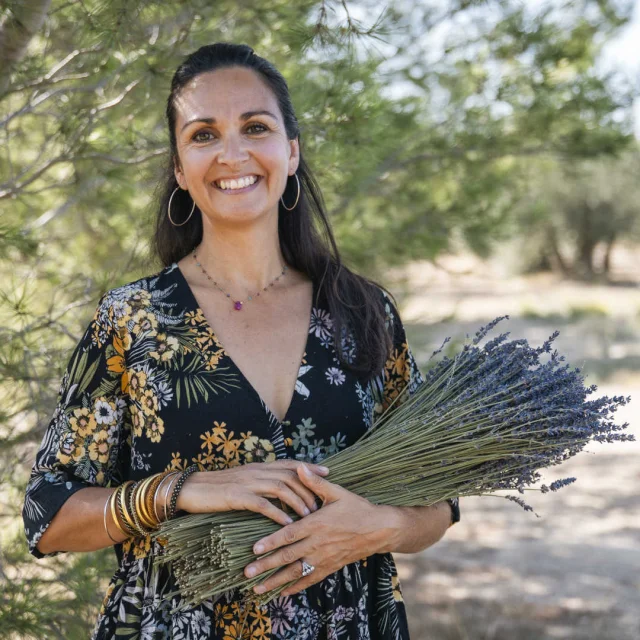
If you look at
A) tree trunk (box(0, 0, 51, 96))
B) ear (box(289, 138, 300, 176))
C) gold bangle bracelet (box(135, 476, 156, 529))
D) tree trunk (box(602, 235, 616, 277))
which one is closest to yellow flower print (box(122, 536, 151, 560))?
gold bangle bracelet (box(135, 476, 156, 529))

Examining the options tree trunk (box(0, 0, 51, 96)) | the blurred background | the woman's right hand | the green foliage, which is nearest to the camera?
the woman's right hand

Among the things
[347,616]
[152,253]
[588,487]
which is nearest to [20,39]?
[152,253]

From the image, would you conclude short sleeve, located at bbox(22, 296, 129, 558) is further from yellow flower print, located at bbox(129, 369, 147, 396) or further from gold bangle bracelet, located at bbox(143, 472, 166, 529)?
A: gold bangle bracelet, located at bbox(143, 472, 166, 529)

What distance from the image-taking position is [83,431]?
5.14 ft

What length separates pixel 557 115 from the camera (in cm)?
440

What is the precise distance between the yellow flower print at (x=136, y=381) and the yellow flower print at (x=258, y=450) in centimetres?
22

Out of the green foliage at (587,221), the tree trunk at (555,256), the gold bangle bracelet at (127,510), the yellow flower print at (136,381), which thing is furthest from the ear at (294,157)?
the tree trunk at (555,256)

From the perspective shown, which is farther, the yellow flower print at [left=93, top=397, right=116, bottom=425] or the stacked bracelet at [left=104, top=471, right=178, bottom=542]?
the yellow flower print at [left=93, top=397, right=116, bottom=425]

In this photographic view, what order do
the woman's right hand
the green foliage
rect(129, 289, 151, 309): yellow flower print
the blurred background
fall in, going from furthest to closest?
the green foliage < the blurred background < rect(129, 289, 151, 309): yellow flower print < the woman's right hand

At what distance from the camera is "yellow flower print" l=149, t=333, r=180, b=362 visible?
A: 64.1 inches

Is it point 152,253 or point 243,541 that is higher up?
point 152,253

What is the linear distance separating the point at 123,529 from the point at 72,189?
1.98 meters

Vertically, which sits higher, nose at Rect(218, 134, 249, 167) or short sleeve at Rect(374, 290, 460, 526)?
nose at Rect(218, 134, 249, 167)

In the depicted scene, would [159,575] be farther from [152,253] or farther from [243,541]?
[152,253]
